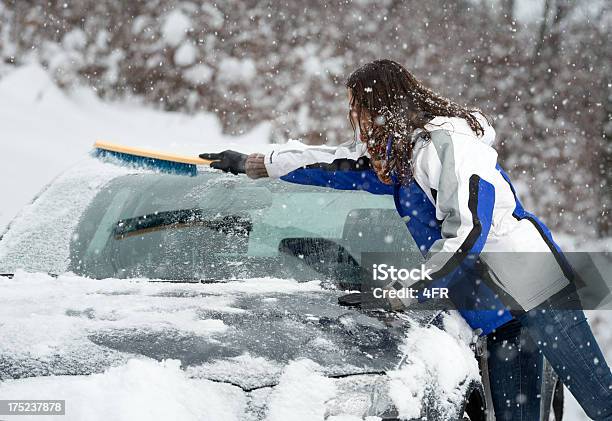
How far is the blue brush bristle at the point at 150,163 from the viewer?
334 centimetres

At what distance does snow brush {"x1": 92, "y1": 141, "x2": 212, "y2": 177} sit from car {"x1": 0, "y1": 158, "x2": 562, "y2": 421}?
0.14ft

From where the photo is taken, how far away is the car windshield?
287 cm

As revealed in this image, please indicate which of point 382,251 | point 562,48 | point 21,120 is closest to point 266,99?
point 21,120

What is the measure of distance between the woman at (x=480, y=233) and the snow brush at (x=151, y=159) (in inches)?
38.8

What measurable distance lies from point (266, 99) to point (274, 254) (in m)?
6.69

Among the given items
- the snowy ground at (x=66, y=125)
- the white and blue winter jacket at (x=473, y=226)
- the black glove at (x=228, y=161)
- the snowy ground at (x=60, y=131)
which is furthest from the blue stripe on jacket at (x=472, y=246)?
the snowy ground at (x=66, y=125)

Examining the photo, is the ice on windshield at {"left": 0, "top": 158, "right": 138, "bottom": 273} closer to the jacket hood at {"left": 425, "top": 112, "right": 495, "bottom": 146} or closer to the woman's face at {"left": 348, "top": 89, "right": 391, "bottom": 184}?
the woman's face at {"left": 348, "top": 89, "right": 391, "bottom": 184}

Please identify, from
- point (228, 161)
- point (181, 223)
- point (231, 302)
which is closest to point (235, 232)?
point (181, 223)

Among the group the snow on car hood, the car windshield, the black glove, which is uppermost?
the black glove

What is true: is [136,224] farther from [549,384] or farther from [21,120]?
[21,120]

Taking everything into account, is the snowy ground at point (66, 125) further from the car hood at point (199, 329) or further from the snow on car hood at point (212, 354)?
the snow on car hood at point (212, 354)

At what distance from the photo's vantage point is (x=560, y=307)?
2453mm

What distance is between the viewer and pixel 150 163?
3449 mm

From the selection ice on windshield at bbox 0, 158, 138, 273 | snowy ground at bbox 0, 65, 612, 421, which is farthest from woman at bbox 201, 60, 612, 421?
snowy ground at bbox 0, 65, 612, 421
